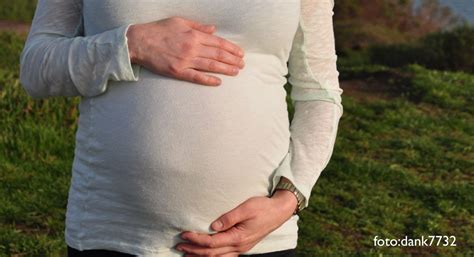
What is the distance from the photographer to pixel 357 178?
19.2 feet

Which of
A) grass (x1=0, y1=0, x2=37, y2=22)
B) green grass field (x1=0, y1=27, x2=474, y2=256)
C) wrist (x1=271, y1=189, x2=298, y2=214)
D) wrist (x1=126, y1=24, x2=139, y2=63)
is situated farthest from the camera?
grass (x1=0, y1=0, x2=37, y2=22)

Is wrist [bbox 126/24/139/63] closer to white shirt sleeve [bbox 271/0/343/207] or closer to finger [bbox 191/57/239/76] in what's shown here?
finger [bbox 191/57/239/76]

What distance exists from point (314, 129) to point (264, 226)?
0.28 meters

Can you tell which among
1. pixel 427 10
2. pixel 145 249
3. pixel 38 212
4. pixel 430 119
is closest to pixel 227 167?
pixel 145 249

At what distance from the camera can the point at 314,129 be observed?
6.26 feet

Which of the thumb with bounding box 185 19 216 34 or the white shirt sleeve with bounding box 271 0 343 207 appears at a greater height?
the thumb with bounding box 185 19 216 34

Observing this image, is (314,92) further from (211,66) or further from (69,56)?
(69,56)

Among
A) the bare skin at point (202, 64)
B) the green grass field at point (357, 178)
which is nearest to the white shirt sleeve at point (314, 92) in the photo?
the bare skin at point (202, 64)

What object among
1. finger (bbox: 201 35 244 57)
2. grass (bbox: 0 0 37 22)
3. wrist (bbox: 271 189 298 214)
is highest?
finger (bbox: 201 35 244 57)

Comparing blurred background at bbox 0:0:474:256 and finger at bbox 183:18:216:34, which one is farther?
blurred background at bbox 0:0:474:256

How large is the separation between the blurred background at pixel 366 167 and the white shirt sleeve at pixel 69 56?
121 centimetres

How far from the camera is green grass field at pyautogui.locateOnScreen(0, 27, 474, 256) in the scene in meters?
4.75

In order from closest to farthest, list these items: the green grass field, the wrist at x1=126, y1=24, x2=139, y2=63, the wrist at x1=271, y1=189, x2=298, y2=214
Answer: the wrist at x1=126, y1=24, x2=139, y2=63
the wrist at x1=271, y1=189, x2=298, y2=214
the green grass field

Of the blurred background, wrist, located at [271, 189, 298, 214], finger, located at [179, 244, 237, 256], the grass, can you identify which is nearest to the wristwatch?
wrist, located at [271, 189, 298, 214]
